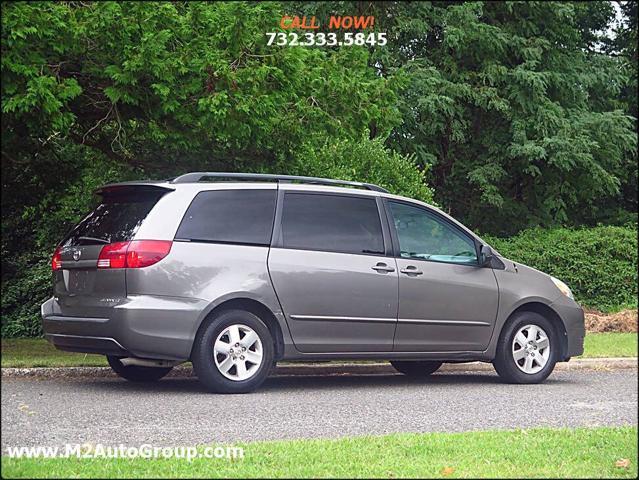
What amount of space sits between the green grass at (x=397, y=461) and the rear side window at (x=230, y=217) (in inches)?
136

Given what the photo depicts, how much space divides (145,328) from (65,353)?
4.60 metres

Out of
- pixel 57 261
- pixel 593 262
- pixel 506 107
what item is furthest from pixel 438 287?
pixel 506 107

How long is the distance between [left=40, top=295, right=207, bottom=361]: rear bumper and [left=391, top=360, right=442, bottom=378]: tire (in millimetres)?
3450

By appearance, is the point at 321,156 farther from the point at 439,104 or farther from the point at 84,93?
the point at 439,104

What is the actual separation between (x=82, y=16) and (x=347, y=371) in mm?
5047

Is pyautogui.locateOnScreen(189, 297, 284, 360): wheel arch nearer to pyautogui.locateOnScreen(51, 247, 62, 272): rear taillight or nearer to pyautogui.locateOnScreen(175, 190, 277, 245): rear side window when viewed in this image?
pyautogui.locateOnScreen(175, 190, 277, 245): rear side window

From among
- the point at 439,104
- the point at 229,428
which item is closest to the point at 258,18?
the point at 229,428

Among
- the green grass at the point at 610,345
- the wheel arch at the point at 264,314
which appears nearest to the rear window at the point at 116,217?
the wheel arch at the point at 264,314

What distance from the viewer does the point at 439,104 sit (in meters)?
26.3

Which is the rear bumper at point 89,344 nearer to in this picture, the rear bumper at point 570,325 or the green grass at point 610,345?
the rear bumper at point 570,325

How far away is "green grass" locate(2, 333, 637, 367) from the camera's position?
1195cm

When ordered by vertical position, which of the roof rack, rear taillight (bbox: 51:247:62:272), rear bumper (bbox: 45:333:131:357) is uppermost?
the roof rack

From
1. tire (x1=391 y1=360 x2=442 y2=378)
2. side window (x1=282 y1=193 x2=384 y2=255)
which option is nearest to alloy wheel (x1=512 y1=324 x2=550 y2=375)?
tire (x1=391 y1=360 x2=442 y2=378)

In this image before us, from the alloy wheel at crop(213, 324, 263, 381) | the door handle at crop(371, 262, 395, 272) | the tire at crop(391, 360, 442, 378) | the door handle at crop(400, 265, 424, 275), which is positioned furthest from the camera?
the tire at crop(391, 360, 442, 378)
